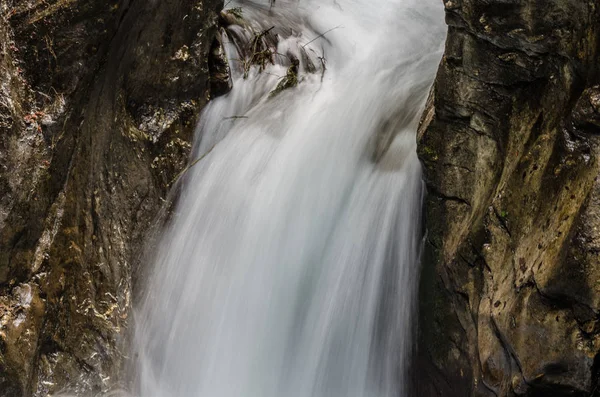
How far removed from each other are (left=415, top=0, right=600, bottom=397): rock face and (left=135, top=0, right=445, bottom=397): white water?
0.34 meters

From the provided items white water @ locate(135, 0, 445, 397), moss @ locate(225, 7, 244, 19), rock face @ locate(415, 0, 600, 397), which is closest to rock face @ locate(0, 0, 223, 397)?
white water @ locate(135, 0, 445, 397)

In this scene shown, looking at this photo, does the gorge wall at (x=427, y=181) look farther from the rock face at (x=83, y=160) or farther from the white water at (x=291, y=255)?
the white water at (x=291, y=255)

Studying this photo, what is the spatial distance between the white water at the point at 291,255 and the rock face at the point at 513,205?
341 mm

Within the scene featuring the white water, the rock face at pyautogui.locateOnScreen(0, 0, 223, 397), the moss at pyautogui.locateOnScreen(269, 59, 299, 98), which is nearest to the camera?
the rock face at pyautogui.locateOnScreen(0, 0, 223, 397)

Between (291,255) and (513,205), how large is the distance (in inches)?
73.8

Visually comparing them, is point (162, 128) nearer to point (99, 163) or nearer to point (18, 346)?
point (99, 163)

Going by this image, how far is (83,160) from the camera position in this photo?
14.9 feet

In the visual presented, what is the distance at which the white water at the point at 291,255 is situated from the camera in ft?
14.3

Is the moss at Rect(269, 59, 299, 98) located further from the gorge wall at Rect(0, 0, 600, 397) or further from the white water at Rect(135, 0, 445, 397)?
the gorge wall at Rect(0, 0, 600, 397)

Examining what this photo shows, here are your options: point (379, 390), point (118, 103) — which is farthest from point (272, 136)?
point (379, 390)

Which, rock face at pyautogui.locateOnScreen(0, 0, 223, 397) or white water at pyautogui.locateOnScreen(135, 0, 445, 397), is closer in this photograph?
rock face at pyautogui.locateOnScreen(0, 0, 223, 397)

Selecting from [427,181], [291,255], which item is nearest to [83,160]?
[291,255]

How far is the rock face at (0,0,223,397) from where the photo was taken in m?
4.05

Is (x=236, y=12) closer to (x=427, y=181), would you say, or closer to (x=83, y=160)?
(x=83, y=160)
